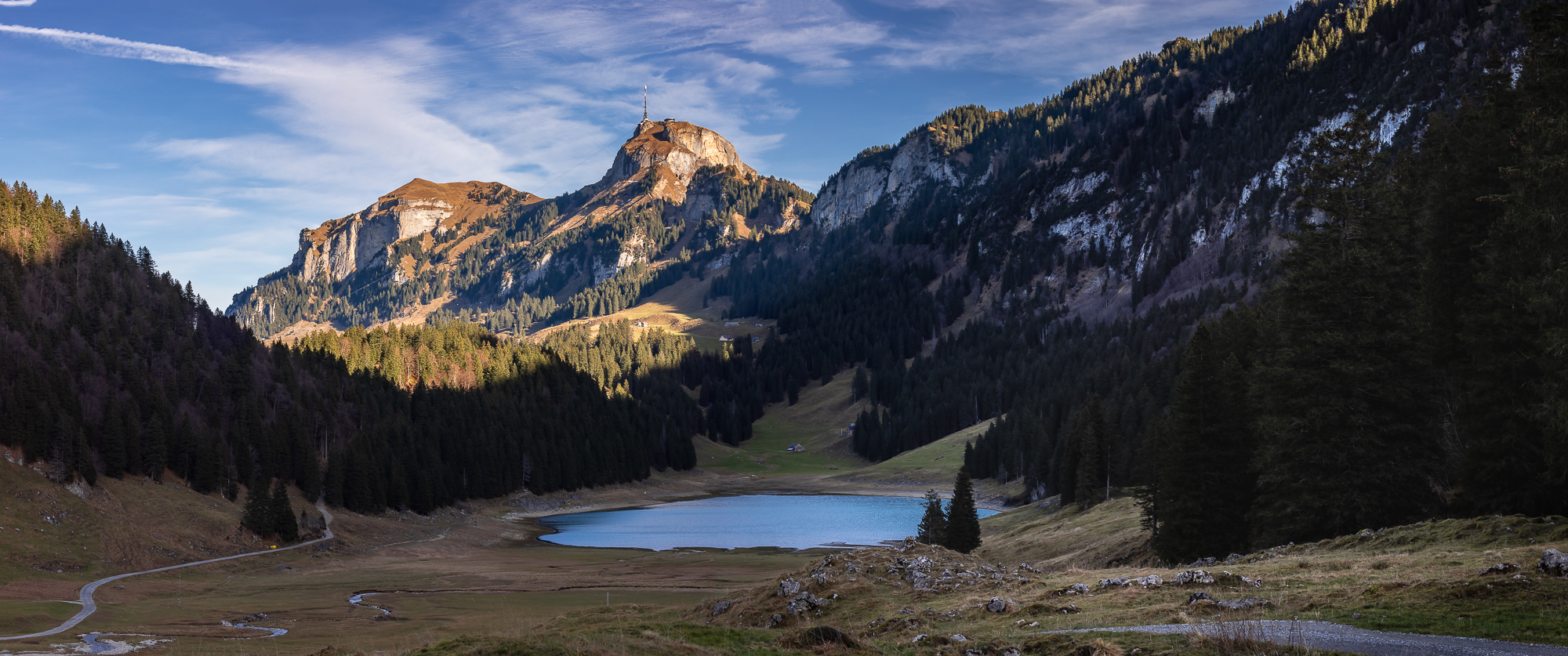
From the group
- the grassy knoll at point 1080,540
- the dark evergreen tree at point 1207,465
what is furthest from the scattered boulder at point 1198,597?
the grassy knoll at point 1080,540

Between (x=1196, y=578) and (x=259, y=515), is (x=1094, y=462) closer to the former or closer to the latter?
(x=1196, y=578)

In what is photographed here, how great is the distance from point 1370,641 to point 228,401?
12834 centimetres

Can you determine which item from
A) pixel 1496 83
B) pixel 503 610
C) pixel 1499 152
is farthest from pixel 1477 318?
pixel 503 610

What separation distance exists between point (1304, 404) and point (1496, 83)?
14496 millimetres

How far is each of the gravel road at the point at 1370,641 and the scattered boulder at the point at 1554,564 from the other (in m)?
4.20

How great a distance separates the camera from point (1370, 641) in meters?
14.3

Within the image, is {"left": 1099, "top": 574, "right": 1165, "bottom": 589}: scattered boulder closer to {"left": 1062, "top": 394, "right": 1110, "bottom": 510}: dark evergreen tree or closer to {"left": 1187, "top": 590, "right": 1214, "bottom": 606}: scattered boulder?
{"left": 1187, "top": 590, "right": 1214, "bottom": 606}: scattered boulder

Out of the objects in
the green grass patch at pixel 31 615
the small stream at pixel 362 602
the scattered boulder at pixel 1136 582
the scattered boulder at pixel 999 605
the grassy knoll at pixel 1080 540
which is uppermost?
the scattered boulder at pixel 1136 582

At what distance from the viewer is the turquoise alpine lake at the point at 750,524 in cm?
9512

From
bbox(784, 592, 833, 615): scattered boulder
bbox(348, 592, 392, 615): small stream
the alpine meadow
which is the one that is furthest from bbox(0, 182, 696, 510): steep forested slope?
bbox(784, 592, 833, 615): scattered boulder

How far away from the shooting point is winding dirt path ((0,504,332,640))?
40.1 metres

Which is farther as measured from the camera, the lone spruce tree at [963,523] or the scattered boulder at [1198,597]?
the lone spruce tree at [963,523]

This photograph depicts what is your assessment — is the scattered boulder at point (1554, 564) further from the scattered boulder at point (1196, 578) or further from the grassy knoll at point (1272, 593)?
the scattered boulder at point (1196, 578)

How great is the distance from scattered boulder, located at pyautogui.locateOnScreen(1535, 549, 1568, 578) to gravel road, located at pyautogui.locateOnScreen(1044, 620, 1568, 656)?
13.8ft
